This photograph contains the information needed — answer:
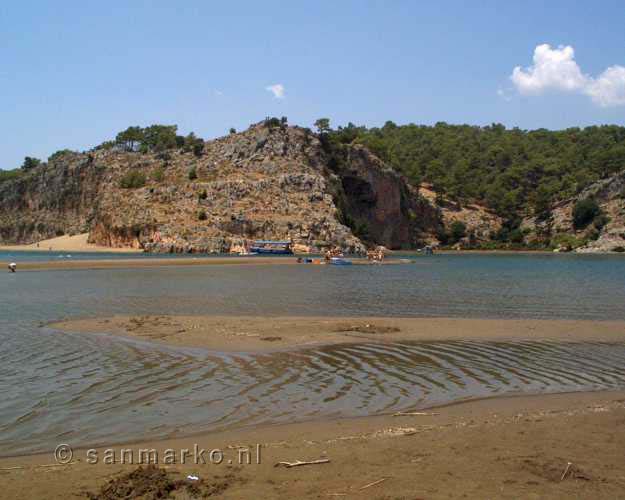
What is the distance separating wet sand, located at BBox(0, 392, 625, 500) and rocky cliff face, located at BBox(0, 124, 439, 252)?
102463mm

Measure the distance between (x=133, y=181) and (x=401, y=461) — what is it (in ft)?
466

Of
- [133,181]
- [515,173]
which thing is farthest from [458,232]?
[133,181]

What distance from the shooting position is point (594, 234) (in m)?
139

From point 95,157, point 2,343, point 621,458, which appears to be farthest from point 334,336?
point 95,157

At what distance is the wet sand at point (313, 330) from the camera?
19.7 metres

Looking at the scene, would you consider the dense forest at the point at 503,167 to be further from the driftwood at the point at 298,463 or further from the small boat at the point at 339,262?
the driftwood at the point at 298,463

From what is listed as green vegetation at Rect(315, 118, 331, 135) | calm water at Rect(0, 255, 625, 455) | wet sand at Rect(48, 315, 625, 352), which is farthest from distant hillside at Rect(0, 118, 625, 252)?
calm water at Rect(0, 255, 625, 455)

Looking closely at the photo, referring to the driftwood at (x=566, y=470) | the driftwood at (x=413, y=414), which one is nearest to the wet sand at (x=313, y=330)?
the driftwood at (x=413, y=414)

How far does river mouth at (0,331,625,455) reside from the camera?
35.3 ft

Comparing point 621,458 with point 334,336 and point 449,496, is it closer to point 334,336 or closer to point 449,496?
point 449,496

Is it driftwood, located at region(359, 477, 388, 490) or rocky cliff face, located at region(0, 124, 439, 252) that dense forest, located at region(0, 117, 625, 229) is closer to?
rocky cliff face, located at region(0, 124, 439, 252)

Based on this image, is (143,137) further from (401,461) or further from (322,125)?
(401,461)

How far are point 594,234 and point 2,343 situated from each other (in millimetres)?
142003

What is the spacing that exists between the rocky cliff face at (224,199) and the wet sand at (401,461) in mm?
102463
